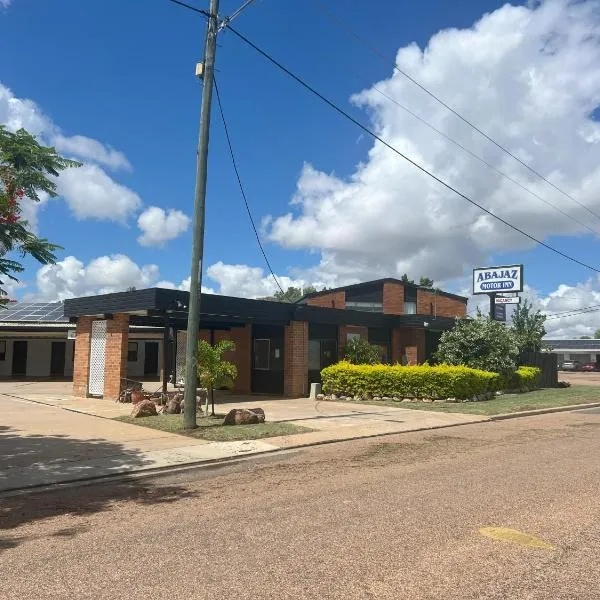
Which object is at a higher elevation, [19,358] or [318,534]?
[19,358]

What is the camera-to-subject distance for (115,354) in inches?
799

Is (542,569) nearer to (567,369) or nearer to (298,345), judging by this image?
(298,345)

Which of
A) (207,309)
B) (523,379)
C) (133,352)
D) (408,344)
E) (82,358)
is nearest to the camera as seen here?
(207,309)

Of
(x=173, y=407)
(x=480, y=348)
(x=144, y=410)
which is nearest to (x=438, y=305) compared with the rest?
(x=480, y=348)

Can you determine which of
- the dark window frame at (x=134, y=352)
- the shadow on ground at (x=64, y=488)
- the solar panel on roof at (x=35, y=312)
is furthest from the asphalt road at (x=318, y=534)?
the dark window frame at (x=134, y=352)

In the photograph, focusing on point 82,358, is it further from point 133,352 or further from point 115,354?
point 133,352

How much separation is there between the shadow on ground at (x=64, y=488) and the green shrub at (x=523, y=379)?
19255mm

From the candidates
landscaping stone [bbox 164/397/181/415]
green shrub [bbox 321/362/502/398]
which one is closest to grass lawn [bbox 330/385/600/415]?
green shrub [bbox 321/362/502/398]

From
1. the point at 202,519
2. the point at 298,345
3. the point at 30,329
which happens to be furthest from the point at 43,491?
the point at 30,329

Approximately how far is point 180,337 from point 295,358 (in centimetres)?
684

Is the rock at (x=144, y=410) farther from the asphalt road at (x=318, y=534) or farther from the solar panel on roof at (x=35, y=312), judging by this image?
the solar panel on roof at (x=35, y=312)

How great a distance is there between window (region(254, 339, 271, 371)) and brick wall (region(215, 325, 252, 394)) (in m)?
0.26

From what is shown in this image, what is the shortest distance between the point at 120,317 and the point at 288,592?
17078 millimetres

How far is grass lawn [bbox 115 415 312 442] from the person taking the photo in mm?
12633
